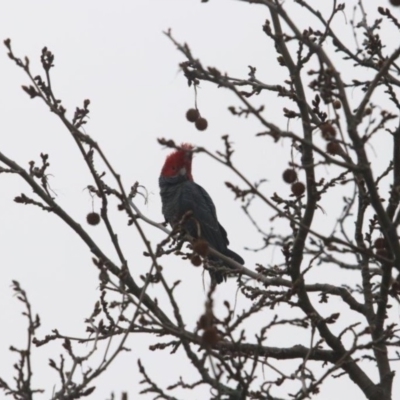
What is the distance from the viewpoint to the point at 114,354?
440 centimetres

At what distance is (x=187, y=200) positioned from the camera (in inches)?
408

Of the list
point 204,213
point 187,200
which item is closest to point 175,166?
point 187,200

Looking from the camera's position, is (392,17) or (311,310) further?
(392,17)

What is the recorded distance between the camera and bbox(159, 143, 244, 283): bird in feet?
33.6

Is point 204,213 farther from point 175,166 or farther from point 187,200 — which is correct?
point 175,166

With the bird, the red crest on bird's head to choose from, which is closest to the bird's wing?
the bird

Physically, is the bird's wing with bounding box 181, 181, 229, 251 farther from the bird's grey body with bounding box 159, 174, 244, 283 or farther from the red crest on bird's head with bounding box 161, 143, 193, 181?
the red crest on bird's head with bounding box 161, 143, 193, 181

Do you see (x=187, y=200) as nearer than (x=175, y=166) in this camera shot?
Yes

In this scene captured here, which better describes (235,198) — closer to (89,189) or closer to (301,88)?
(301,88)

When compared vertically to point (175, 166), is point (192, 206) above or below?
below

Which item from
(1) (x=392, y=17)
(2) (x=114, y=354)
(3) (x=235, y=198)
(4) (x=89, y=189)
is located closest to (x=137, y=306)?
(2) (x=114, y=354)

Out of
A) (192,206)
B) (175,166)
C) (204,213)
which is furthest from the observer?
(175,166)

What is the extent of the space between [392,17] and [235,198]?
280 centimetres

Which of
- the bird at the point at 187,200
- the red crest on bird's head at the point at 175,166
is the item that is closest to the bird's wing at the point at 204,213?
the bird at the point at 187,200
